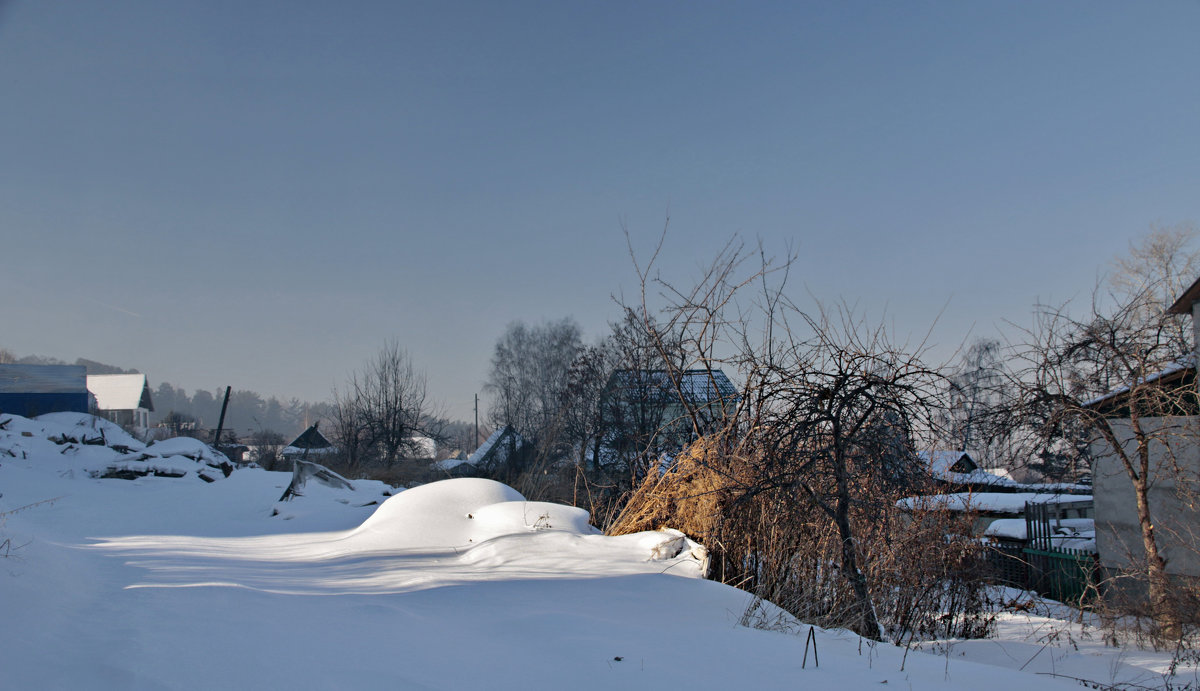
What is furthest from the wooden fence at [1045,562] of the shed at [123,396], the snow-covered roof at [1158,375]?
the shed at [123,396]

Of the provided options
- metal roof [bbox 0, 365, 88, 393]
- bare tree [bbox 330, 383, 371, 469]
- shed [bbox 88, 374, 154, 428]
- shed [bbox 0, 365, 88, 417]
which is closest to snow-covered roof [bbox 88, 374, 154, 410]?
shed [bbox 88, 374, 154, 428]

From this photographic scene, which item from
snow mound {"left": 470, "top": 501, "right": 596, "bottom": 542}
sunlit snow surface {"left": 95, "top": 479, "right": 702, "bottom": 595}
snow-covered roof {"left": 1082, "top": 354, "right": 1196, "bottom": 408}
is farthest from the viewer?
snow-covered roof {"left": 1082, "top": 354, "right": 1196, "bottom": 408}

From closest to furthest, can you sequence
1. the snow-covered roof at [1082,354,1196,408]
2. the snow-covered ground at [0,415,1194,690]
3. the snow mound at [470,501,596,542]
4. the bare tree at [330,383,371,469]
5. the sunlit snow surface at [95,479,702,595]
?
the snow-covered ground at [0,415,1194,690] → the sunlit snow surface at [95,479,702,595] → the snow mound at [470,501,596,542] → the snow-covered roof at [1082,354,1196,408] → the bare tree at [330,383,371,469]

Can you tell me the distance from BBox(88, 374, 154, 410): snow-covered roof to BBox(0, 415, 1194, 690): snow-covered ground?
174 feet

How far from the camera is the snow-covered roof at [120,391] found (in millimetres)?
51875

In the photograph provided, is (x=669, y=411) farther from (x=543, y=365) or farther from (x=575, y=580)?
(x=543, y=365)

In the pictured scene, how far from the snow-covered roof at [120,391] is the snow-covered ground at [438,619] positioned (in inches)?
2091

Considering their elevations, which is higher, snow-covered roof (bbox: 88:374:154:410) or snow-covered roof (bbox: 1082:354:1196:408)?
snow-covered roof (bbox: 88:374:154:410)

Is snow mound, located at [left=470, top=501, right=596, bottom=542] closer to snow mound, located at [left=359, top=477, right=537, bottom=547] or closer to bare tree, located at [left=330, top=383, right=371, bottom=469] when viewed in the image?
snow mound, located at [left=359, top=477, right=537, bottom=547]

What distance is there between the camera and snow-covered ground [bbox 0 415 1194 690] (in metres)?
2.87

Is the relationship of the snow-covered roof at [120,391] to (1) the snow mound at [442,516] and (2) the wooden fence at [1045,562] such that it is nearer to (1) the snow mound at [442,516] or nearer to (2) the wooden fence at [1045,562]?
(1) the snow mound at [442,516]

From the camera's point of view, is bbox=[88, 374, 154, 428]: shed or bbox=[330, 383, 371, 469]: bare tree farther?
bbox=[88, 374, 154, 428]: shed

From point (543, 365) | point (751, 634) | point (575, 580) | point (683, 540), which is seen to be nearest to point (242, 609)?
point (575, 580)

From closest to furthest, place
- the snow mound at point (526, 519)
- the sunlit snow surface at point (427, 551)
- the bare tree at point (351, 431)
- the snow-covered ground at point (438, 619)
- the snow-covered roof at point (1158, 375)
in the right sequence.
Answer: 1. the snow-covered ground at point (438, 619)
2. the sunlit snow surface at point (427, 551)
3. the snow mound at point (526, 519)
4. the snow-covered roof at point (1158, 375)
5. the bare tree at point (351, 431)
